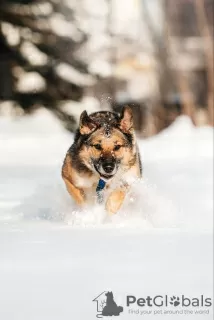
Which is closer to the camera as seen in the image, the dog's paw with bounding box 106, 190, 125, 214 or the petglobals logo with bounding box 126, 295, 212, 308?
the petglobals logo with bounding box 126, 295, 212, 308

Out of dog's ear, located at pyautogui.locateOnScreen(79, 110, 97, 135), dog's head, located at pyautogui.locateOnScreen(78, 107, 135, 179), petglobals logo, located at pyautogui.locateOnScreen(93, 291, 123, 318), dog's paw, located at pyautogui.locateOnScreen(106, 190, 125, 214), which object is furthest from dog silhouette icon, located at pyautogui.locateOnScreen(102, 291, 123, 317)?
dog's ear, located at pyautogui.locateOnScreen(79, 110, 97, 135)

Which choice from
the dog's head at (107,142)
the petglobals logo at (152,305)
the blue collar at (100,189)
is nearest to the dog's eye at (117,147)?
the dog's head at (107,142)

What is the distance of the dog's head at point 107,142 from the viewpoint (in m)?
2.26

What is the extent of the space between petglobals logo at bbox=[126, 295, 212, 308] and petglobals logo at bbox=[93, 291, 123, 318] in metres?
0.04

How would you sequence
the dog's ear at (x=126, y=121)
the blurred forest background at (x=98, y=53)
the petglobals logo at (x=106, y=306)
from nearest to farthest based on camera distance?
1. the petglobals logo at (x=106, y=306)
2. the dog's ear at (x=126, y=121)
3. the blurred forest background at (x=98, y=53)

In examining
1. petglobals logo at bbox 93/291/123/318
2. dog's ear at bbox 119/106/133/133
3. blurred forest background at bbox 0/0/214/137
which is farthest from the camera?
blurred forest background at bbox 0/0/214/137

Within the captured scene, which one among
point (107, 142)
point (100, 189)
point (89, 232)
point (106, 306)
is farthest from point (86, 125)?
point (106, 306)

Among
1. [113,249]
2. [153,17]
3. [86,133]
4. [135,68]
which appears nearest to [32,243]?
[113,249]

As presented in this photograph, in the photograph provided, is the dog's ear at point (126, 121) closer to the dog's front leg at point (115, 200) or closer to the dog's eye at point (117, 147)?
the dog's eye at point (117, 147)

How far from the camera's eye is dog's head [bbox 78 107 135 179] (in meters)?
Answer: 2.26

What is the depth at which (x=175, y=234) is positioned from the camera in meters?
2.35

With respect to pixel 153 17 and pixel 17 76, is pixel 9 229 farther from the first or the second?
pixel 153 17

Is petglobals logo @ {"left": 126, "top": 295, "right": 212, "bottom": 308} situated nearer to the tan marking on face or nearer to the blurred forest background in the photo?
the tan marking on face

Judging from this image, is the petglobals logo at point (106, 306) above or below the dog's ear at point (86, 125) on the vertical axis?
below
